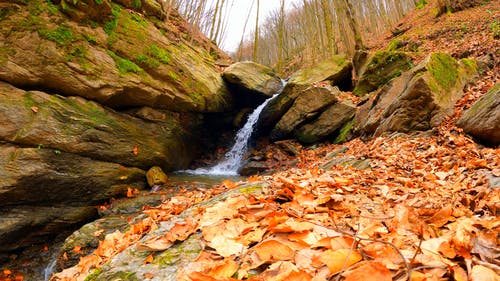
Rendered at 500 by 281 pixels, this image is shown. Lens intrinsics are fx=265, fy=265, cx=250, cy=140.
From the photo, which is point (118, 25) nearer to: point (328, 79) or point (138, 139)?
point (138, 139)

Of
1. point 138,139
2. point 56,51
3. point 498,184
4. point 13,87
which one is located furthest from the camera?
point 138,139

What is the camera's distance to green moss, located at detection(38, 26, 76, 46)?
6.59 meters

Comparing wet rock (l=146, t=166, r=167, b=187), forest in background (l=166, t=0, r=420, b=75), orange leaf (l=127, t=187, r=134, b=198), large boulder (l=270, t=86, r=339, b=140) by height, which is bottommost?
orange leaf (l=127, t=187, r=134, b=198)

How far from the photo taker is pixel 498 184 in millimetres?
2383

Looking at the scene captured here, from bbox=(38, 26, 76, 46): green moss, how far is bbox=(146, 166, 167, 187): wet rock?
4.19 m

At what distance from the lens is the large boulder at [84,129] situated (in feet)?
19.7

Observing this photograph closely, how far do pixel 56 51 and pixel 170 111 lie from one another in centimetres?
385

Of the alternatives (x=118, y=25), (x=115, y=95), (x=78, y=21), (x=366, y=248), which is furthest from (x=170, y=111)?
(x=366, y=248)

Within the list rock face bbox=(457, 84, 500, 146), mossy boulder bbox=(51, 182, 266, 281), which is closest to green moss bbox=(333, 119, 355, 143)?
rock face bbox=(457, 84, 500, 146)

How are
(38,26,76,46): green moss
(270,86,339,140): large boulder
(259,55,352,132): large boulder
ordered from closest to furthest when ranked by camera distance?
(38,26,76,46): green moss, (270,86,339,140): large boulder, (259,55,352,132): large boulder

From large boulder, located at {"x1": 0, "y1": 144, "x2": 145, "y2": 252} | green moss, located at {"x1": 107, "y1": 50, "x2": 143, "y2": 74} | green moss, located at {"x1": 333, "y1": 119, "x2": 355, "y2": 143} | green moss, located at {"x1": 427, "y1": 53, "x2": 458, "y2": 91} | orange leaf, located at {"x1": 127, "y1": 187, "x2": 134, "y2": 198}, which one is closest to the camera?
large boulder, located at {"x1": 0, "y1": 144, "x2": 145, "y2": 252}

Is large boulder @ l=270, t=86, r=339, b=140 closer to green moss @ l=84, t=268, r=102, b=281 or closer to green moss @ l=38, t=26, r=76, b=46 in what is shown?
green moss @ l=38, t=26, r=76, b=46

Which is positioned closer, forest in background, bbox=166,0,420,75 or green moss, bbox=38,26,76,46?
green moss, bbox=38,26,76,46

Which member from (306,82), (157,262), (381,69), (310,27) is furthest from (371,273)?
(310,27)
